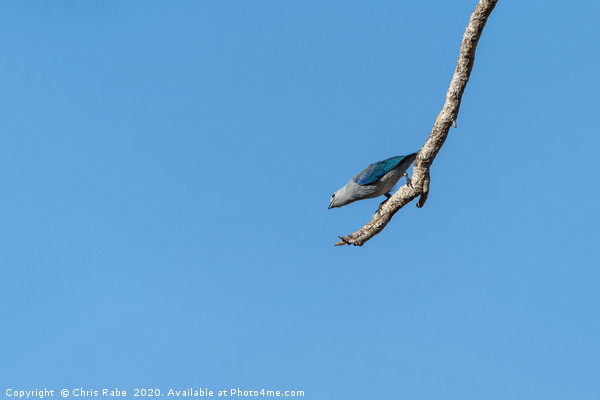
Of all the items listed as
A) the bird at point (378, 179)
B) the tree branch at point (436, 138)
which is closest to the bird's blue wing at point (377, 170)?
the bird at point (378, 179)

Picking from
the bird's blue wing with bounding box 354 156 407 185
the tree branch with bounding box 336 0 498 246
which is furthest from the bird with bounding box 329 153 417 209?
the tree branch with bounding box 336 0 498 246

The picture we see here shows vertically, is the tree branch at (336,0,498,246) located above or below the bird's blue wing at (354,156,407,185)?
below

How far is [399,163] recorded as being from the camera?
13484 mm

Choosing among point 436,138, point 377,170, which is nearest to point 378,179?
point 377,170

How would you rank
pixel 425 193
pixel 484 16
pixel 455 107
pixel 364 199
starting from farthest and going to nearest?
1. pixel 364 199
2. pixel 425 193
3. pixel 455 107
4. pixel 484 16

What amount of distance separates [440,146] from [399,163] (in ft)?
6.82

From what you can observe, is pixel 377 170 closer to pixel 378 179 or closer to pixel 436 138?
pixel 378 179

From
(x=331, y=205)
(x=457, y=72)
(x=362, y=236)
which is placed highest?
(x=331, y=205)

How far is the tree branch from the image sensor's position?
10.1m

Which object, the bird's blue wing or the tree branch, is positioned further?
the bird's blue wing

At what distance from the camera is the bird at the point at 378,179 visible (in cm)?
1354

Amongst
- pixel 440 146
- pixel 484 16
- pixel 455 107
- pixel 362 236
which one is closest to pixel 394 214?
pixel 362 236

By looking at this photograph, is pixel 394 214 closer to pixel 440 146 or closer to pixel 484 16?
pixel 440 146

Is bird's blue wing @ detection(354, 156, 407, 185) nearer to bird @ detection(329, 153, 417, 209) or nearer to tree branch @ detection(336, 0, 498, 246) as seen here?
bird @ detection(329, 153, 417, 209)
